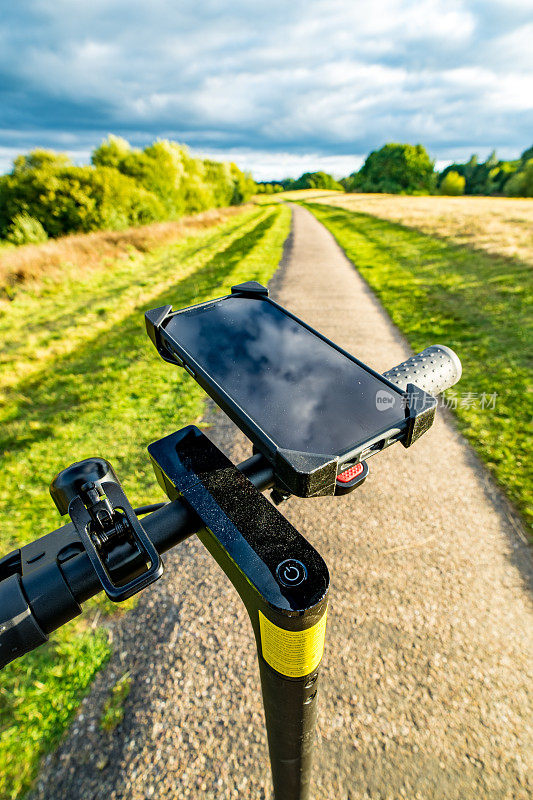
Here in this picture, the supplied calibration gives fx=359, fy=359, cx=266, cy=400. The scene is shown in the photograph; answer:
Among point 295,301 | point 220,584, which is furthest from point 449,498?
point 295,301

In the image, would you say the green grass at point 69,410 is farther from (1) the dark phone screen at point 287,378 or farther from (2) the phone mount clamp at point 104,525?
(1) the dark phone screen at point 287,378

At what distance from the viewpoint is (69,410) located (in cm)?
521

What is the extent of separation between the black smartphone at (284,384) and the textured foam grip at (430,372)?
0.40 ft

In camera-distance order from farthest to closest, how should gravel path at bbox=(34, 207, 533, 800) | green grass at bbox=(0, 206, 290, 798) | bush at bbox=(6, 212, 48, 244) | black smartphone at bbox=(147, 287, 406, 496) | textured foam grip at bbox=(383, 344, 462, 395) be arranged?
1. bush at bbox=(6, 212, 48, 244)
2. green grass at bbox=(0, 206, 290, 798)
3. gravel path at bbox=(34, 207, 533, 800)
4. textured foam grip at bbox=(383, 344, 462, 395)
5. black smartphone at bbox=(147, 287, 406, 496)

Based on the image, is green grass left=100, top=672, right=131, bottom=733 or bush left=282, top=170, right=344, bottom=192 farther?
bush left=282, top=170, right=344, bottom=192

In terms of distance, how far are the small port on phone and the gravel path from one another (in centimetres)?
214

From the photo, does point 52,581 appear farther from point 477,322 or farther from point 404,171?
point 404,171

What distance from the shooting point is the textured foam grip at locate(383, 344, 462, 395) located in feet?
3.96

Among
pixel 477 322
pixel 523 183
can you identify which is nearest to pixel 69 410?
pixel 477 322

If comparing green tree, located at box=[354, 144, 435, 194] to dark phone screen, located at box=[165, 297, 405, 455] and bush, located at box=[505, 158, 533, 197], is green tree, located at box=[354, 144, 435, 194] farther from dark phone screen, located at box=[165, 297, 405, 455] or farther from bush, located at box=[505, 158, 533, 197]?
dark phone screen, located at box=[165, 297, 405, 455]

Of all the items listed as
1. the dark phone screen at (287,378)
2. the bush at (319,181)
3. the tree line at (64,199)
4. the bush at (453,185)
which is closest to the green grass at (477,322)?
the dark phone screen at (287,378)

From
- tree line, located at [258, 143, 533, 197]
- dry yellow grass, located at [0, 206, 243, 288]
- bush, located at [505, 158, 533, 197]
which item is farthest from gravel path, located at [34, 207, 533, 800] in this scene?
tree line, located at [258, 143, 533, 197]

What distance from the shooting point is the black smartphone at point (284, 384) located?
913 millimetres

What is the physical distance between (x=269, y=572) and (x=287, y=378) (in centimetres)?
55
